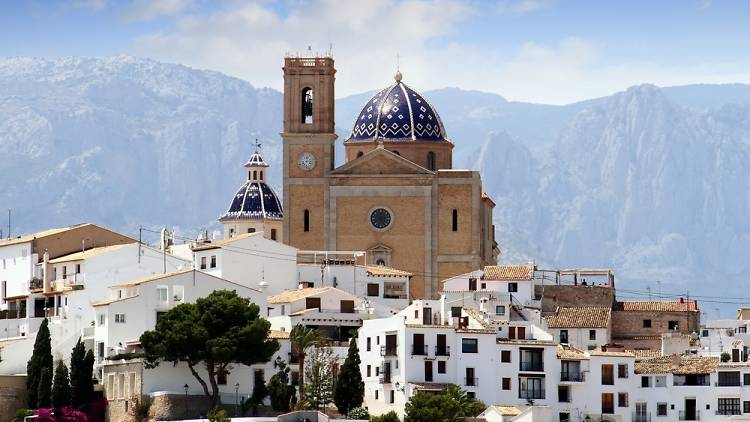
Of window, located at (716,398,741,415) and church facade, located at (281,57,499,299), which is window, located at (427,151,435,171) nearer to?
church facade, located at (281,57,499,299)

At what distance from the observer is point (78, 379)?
243ft

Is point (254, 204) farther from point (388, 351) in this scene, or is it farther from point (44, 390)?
point (388, 351)

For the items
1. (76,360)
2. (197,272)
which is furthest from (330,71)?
(76,360)

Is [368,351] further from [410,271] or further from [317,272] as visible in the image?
[410,271]

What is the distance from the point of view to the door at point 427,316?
2947 inches

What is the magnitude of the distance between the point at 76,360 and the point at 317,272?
16.5m

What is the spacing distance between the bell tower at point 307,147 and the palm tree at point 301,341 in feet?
69.3

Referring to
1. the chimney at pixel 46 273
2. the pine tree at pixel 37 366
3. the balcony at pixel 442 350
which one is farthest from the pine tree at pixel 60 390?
the balcony at pixel 442 350

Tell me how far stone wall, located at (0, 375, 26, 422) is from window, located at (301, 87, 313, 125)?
27.4 metres

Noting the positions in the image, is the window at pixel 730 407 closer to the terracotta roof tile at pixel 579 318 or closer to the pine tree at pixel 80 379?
the terracotta roof tile at pixel 579 318

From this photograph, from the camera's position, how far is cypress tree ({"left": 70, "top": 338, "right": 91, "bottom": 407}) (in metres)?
74.0

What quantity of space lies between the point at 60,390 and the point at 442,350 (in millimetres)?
13419

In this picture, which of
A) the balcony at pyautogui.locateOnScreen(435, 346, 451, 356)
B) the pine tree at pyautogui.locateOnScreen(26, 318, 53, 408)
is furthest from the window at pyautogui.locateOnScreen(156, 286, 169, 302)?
the balcony at pyautogui.locateOnScreen(435, 346, 451, 356)

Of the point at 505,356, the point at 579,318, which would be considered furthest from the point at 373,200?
the point at 505,356
